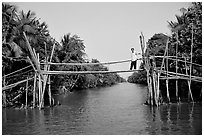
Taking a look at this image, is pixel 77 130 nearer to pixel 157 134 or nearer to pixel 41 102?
pixel 157 134

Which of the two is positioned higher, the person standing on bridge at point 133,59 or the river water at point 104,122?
the person standing on bridge at point 133,59

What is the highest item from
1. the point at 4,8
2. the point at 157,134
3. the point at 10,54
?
the point at 4,8

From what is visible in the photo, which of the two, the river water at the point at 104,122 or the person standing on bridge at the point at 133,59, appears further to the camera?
the person standing on bridge at the point at 133,59

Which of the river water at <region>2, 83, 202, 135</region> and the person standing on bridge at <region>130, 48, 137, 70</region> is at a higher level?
the person standing on bridge at <region>130, 48, 137, 70</region>

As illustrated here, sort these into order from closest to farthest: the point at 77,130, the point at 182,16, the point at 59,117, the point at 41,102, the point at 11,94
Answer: the point at 77,130 → the point at 59,117 → the point at 41,102 → the point at 11,94 → the point at 182,16

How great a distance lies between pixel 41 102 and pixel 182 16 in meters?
14.2

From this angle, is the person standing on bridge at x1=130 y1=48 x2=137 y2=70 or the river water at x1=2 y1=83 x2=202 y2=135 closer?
the river water at x1=2 y1=83 x2=202 y2=135

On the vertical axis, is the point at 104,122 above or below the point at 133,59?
below

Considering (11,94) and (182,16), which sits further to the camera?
(182,16)

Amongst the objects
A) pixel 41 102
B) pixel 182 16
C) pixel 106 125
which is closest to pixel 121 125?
pixel 106 125

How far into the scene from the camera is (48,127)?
384 inches

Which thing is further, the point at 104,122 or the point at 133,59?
the point at 133,59

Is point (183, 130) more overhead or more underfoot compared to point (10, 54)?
more underfoot

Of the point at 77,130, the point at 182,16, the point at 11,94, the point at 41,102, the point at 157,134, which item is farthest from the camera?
the point at 182,16
